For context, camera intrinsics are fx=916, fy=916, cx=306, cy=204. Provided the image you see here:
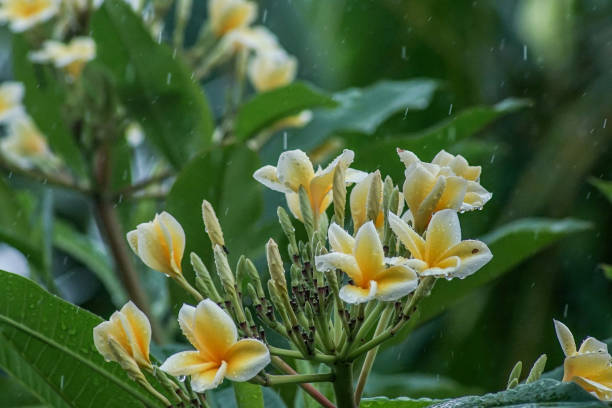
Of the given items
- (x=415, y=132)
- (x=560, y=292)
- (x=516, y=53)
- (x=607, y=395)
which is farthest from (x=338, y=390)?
(x=516, y=53)

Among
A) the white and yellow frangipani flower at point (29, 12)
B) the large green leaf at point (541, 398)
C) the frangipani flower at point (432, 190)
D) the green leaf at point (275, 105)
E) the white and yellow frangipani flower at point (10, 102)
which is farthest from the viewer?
the white and yellow frangipani flower at point (10, 102)

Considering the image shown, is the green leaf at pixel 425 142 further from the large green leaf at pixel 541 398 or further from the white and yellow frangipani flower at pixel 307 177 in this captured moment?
the large green leaf at pixel 541 398

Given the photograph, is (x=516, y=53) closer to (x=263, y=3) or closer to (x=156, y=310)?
(x=263, y=3)

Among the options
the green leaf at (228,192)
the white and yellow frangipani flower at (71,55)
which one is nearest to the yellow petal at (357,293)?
the green leaf at (228,192)

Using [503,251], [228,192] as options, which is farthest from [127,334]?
[503,251]

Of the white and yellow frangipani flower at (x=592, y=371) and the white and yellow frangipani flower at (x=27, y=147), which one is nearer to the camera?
the white and yellow frangipani flower at (x=592, y=371)

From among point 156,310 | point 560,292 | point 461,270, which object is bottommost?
point 560,292

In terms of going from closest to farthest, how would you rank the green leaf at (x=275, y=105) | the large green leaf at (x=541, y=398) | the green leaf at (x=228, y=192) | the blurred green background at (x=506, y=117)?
the large green leaf at (x=541, y=398) → the green leaf at (x=228, y=192) → the green leaf at (x=275, y=105) → the blurred green background at (x=506, y=117)

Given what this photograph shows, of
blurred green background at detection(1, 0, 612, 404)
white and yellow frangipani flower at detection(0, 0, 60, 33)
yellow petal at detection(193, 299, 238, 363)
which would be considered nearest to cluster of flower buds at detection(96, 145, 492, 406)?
yellow petal at detection(193, 299, 238, 363)
